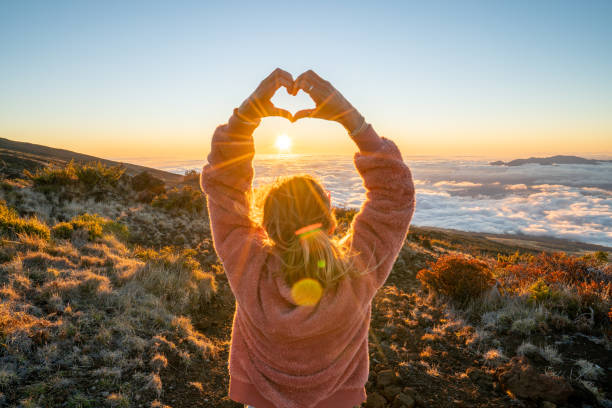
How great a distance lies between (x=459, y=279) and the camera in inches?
232

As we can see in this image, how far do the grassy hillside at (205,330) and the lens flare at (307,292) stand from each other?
265 cm

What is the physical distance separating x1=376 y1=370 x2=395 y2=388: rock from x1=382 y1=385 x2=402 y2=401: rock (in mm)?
61

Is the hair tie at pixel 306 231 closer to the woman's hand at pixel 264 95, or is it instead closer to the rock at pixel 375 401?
the woman's hand at pixel 264 95

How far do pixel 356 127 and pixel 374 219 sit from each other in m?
0.41

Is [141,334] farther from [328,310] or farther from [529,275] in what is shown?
[529,275]

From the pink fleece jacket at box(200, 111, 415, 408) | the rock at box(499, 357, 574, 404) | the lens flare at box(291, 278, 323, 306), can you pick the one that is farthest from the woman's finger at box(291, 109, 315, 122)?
the rock at box(499, 357, 574, 404)

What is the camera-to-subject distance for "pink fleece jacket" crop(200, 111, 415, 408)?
1.28 meters

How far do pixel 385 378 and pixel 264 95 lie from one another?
3.46 meters

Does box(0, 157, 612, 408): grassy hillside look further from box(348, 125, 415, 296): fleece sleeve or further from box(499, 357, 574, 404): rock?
box(348, 125, 415, 296): fleece sleeve

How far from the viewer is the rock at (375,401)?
→ 3.18 m

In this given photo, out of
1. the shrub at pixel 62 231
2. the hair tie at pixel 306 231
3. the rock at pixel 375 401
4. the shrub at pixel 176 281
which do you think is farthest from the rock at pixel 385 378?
the shrub at pixel 62 231

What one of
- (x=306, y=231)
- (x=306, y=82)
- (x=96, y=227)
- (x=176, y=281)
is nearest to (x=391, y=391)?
(x=306, y=231)

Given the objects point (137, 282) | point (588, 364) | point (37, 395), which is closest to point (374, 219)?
point (37, 395)

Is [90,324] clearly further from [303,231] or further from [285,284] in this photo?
[303,231]
